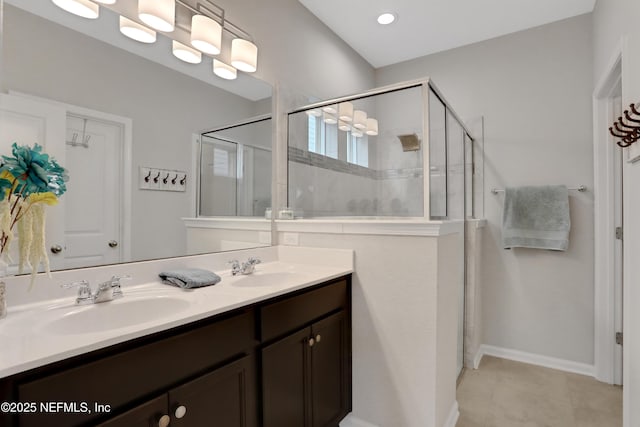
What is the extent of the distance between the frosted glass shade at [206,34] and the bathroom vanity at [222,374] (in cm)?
119

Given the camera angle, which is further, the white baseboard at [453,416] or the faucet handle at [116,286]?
the white baseboard at [453,416]

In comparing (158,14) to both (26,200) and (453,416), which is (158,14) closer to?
(26,200)

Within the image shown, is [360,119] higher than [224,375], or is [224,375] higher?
[360,119]

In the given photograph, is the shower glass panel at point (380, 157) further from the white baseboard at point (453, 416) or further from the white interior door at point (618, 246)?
the white baseboard at point (453, 416)

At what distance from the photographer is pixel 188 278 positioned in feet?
4.52

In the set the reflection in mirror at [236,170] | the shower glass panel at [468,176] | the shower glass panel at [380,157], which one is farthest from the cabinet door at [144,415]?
the shower glass panel at [468,176]

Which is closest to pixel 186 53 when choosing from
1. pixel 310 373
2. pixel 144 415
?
pixel 144 415

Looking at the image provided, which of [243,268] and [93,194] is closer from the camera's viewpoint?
[93,194]

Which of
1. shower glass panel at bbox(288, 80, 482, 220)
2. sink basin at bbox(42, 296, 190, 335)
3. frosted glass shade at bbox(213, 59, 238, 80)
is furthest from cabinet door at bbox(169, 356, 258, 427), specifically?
frosted glass shade at bbox(213, 59, 238, 80)

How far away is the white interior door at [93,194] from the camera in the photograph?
125cm

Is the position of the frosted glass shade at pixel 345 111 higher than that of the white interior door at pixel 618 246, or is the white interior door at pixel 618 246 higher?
the frosted glass shade at pixel 345 111

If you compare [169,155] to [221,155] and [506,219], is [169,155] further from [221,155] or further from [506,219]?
[506,219]

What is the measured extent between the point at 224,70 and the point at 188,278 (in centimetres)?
117

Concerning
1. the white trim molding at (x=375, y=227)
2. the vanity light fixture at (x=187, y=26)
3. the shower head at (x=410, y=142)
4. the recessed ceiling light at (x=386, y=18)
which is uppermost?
the recessed ceiling light at (x=386, y=18)
